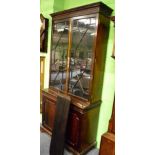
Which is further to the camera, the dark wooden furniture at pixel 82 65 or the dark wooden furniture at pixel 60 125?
the dark wooden furniture at pixel 60 125

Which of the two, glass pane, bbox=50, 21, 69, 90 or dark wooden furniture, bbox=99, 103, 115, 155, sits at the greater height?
glass pane, bbox=50, 21, 69, 90

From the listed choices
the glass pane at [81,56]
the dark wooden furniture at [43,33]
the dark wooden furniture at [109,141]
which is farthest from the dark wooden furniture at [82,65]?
the dark wooden furniture at [43,33]

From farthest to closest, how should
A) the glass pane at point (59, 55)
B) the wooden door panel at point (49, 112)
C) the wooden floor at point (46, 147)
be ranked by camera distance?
1. the wooden door panel at point (49, 112)
2. the glass pane at point (59, 55)
3. the wooden floor at point (46, 147)

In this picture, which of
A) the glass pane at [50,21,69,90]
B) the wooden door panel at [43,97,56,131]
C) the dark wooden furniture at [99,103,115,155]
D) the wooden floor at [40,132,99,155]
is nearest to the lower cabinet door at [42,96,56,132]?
the wooden door panel at [43,97,56,131]

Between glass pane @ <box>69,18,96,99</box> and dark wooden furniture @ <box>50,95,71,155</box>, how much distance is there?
212mm

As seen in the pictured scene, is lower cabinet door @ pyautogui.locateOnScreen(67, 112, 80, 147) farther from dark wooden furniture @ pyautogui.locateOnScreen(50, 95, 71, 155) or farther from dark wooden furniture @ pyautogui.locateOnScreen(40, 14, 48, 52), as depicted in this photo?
dark wooden furniture @ pyautogui.locateOnScreen(40, 14, 48, 52)

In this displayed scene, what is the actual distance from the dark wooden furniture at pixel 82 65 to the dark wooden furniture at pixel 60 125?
98 mm

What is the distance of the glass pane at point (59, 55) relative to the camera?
243 centimetres

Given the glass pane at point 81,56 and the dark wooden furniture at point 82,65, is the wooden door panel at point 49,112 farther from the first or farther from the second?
the glass pane at point 81,56

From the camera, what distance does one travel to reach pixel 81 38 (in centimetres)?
214

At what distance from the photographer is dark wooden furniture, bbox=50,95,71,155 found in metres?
2.15

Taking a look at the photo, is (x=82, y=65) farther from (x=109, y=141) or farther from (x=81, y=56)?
(x=109, y=141)
